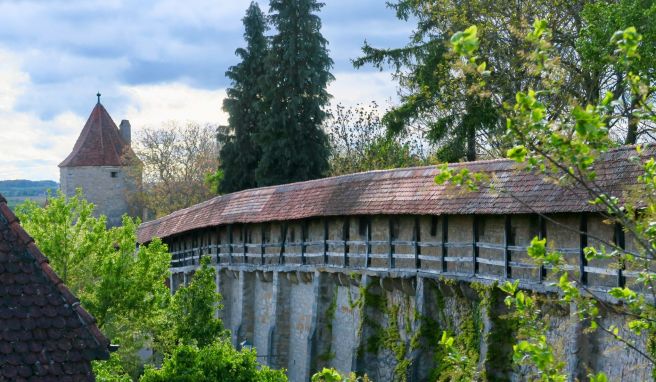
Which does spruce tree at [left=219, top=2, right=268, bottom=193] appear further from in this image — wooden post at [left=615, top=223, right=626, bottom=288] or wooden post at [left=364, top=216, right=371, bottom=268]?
wooden post at [left=615, top=223, right=626, bottom=288]

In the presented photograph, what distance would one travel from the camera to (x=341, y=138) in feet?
145

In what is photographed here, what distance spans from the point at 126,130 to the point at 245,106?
26.3 meters

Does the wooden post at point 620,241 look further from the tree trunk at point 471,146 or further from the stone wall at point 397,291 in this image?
the tree trunk at point 471,146

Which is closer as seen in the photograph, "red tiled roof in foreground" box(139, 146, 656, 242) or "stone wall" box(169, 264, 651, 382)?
"red tiled roof in foreground" box(139, 146, 656, 242)

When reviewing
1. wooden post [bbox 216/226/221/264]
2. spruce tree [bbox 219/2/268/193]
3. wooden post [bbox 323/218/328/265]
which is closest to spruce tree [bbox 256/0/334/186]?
spruce tree [bbox 219/2/268/193]

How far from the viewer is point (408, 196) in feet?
64.1

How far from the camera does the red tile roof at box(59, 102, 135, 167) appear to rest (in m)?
62.6

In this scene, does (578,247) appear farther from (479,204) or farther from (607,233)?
(479,204)

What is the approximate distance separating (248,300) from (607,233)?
49.7 feet

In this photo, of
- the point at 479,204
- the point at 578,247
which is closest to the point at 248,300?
the point at 479,204

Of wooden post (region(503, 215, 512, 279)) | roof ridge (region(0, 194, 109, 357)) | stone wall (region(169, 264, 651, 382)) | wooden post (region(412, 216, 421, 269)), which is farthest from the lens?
wooden post (region(412, 216, 421, 269))

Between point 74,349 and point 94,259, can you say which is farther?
point 94,259

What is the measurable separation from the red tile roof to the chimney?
4.52 ft

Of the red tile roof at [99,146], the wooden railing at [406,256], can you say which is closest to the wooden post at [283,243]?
the wooden railing at [406,256]
